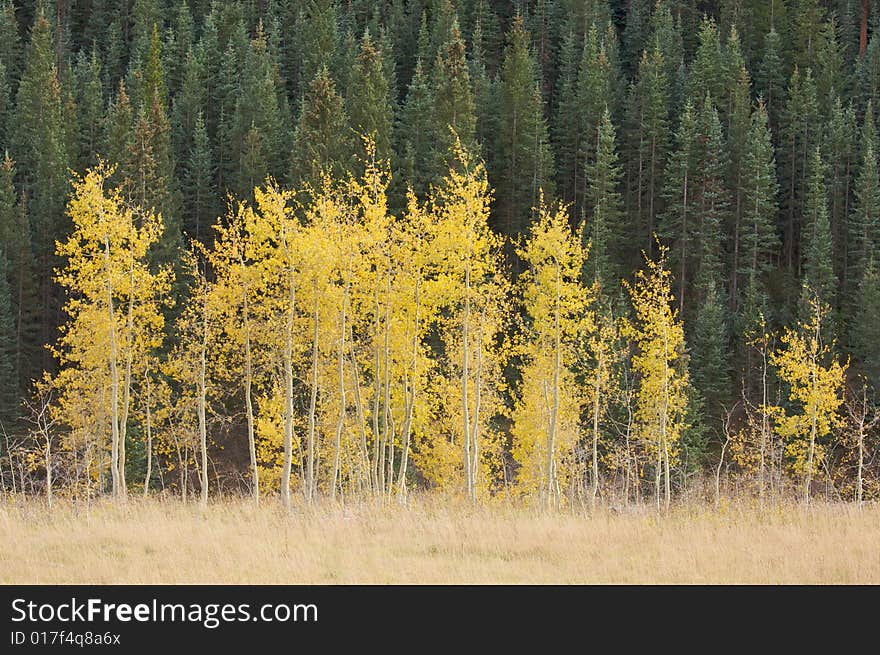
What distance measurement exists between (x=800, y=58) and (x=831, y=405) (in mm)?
53422

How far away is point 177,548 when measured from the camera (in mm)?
17688

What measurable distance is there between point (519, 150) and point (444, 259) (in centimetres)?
3990

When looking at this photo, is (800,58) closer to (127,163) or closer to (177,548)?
(127,163)

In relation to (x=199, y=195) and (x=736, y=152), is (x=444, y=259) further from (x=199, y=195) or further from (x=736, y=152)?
(x=736, y=152)

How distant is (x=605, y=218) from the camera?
6738 cm

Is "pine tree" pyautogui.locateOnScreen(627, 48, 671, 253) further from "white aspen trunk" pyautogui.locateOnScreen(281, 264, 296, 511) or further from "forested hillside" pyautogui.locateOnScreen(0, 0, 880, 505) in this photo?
"white aspen trunk" pyautogui.locateOnScreen(281, 264, 296, 511)

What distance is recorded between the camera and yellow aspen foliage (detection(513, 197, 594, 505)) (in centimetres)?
3578

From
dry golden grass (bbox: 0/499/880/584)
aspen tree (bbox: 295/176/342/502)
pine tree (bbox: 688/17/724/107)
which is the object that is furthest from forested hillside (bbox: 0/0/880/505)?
dry golden grass (bbox: 0/499/880/584)

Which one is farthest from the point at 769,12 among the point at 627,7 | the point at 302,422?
the point at 302,422

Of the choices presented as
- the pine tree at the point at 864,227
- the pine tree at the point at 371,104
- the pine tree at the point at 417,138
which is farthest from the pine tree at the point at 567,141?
the pine tree at the point at 864,227

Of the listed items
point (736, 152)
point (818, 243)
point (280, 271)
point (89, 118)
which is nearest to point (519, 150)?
point (736, 152)

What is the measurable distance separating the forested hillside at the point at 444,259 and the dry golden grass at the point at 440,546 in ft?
24.1

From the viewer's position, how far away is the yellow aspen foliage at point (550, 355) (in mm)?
35781
